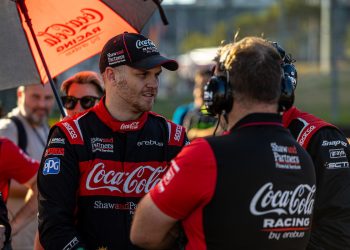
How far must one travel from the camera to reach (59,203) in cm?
393

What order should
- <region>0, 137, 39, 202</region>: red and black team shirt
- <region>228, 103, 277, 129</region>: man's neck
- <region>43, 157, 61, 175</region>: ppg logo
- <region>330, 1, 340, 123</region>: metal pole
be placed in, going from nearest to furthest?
<region>228, 103, 277, 129</region>: man's neck < <region>43, 157, 61, 175</region>: ppg logo < <region>0, 137, 39, 202</region>: red and black team shirt < <region>330, 1, 340, 123</region>: metal pole

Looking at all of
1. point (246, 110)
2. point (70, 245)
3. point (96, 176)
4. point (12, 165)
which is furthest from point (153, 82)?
point (12, 165)

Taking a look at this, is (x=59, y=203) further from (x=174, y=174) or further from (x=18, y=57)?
(x=18, y=57)

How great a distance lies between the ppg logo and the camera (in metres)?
3.98

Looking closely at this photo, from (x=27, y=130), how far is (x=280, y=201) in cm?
393

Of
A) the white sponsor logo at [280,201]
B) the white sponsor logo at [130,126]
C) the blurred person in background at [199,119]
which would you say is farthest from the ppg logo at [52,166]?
the blurred person in background at [199,119]

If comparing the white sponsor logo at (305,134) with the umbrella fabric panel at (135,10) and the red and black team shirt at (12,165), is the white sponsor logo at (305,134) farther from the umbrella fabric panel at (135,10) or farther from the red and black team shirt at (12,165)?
the red and black team shirt at (12,165)

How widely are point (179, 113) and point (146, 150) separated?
5.17 m

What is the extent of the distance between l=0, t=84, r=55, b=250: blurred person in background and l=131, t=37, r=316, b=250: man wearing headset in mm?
3021

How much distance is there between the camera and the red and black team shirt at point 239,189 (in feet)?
10.2

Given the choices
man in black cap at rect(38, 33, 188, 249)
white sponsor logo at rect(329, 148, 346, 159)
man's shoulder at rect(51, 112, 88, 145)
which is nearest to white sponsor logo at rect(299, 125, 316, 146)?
white sponsor logo at rect(329, 148, 346, 159)

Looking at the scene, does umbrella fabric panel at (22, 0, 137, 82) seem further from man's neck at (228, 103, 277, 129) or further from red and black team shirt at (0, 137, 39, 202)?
man's neck at (228, 103, 277, 129)

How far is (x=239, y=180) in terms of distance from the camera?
3.15 meters

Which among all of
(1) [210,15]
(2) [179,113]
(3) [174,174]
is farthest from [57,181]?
(1) [210,15]
